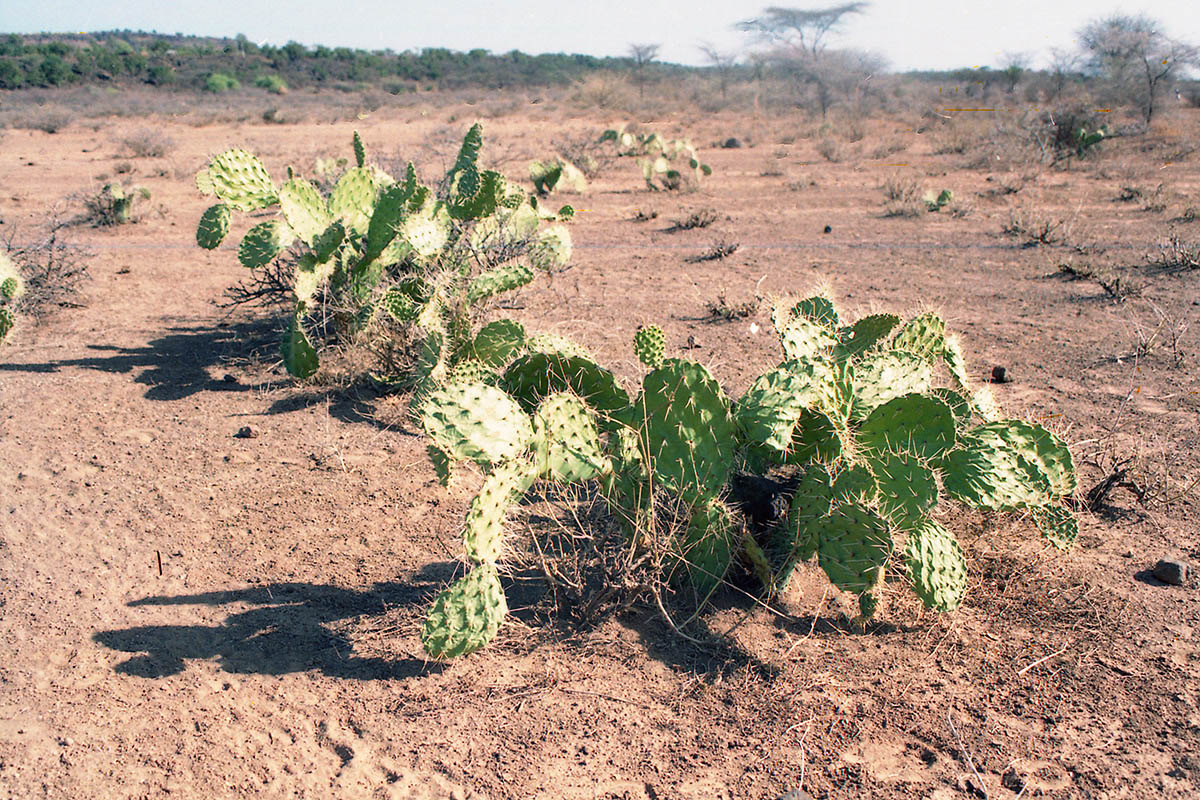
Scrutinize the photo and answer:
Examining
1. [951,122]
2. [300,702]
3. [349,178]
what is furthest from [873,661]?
[951,122]

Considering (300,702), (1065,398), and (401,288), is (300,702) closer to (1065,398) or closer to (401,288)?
(401,288)

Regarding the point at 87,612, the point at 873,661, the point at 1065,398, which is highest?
the point at 1065,398

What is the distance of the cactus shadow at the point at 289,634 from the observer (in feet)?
9.56

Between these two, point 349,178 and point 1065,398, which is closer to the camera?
point 1065,398

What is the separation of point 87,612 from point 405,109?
101 feet

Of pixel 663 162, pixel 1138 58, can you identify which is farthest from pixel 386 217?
pixel 1138 58

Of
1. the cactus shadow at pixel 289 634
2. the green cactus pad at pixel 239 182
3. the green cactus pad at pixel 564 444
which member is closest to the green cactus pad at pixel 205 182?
the green cactus pad at pixel 239 182

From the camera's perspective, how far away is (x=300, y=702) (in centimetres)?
276

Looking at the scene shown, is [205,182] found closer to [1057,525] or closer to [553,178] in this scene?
[1057,525]

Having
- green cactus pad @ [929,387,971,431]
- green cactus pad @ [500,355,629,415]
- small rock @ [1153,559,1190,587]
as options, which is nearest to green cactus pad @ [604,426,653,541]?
green cactus pad @ [500,355,629,415]

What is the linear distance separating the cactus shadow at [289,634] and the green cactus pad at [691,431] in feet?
3.35

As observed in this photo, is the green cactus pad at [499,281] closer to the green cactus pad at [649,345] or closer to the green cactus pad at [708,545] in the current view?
the green cactus pad at [649,345]

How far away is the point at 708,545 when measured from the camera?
306 cm

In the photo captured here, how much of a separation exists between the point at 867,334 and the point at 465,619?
6.68ft
